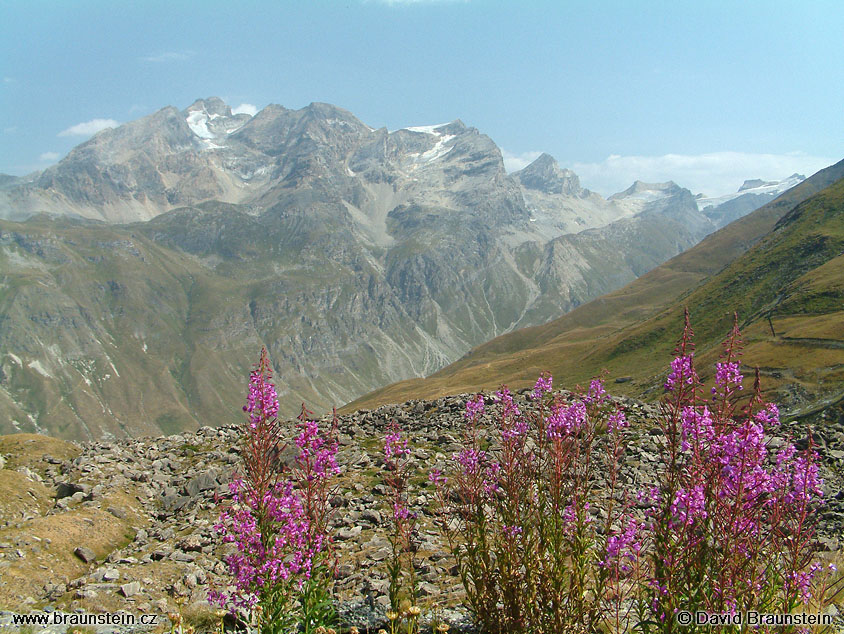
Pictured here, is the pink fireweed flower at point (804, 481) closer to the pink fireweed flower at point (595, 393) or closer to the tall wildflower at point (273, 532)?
the pink fireweed flower at point (595, 393)

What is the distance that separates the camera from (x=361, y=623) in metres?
9.63

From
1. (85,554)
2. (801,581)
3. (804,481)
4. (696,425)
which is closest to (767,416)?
(804,481)

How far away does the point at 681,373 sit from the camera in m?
7.17

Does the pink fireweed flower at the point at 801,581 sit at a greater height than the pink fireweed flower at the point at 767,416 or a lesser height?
lesser

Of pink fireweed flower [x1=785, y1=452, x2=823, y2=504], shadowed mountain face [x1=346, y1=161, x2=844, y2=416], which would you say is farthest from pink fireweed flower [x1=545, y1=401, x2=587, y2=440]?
shadowed mountain face [x1=346, y1=161, x2=844, y2=416]

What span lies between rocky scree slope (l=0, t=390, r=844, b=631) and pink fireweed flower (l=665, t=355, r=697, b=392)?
12.7ft

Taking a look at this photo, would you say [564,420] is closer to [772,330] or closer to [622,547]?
[622,547]

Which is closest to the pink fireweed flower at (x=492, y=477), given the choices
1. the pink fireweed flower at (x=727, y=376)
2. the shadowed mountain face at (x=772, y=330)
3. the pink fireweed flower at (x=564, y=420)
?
the pink fireweed flower at (x=564, y=420)

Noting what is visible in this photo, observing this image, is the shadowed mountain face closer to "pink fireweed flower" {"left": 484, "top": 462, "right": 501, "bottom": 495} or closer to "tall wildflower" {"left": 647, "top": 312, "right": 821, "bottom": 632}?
"tall wildflower" {"left": 647, "top": 312, "right": 821, "bottom": 632}

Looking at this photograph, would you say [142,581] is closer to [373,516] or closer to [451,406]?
[373,516]

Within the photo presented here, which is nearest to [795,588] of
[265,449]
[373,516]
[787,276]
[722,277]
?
[265,449]

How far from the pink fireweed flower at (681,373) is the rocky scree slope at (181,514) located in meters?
3.88

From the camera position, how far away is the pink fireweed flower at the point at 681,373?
7.10 metres

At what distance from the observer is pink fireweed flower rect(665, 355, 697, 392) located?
7.10 metres
